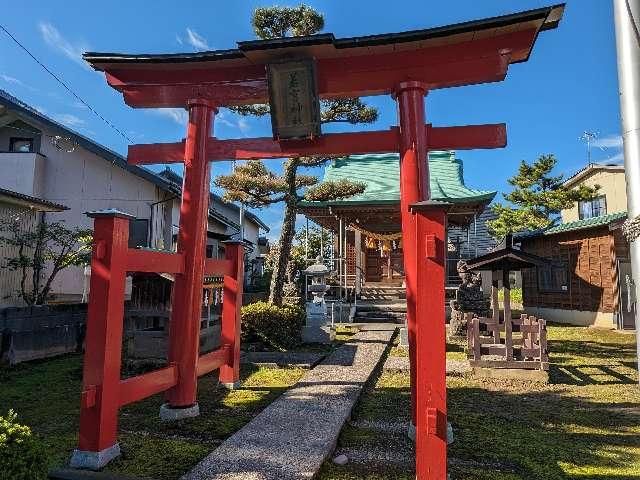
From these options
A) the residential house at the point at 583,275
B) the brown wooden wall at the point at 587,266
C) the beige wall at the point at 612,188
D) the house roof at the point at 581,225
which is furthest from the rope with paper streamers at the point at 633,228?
the beige wall at the point at 612,188

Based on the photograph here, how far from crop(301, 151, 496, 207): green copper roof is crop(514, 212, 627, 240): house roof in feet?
14.4

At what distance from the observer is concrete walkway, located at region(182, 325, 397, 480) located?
13.6ft

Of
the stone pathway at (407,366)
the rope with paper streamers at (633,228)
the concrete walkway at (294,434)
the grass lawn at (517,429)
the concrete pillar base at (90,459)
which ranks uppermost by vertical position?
the rope with paper streamers at (633,228)

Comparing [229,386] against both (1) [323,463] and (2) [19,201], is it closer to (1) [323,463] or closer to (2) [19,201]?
(1) [323,463]

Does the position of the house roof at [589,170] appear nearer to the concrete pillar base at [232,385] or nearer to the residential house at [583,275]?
the residential house at [583,275]

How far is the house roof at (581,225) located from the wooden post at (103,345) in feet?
56.7

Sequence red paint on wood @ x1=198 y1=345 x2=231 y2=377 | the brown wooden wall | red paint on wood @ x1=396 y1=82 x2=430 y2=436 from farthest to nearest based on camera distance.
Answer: the brown wooden wall → red paint on wood @ x1=198 y1=345 x2=231 y2=377 → red paint on wood @ x1=396 y1=82 x2=430 y2=436

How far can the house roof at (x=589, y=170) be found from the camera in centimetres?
2456

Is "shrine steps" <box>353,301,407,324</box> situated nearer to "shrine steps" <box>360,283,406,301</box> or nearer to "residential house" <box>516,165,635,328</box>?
"shrine steps" <box>360,283,406,301</box>

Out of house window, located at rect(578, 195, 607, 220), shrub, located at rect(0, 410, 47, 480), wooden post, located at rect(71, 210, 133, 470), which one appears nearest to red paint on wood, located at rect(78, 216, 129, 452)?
wooden post, located at rect(71, 210, 133, 470)

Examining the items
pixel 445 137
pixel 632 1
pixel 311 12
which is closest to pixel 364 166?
pixel 311 12

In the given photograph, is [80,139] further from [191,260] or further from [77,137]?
[191,260]

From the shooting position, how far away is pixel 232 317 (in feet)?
25.9

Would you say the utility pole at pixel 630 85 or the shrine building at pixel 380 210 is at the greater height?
the shrine building at pixel 380 210
